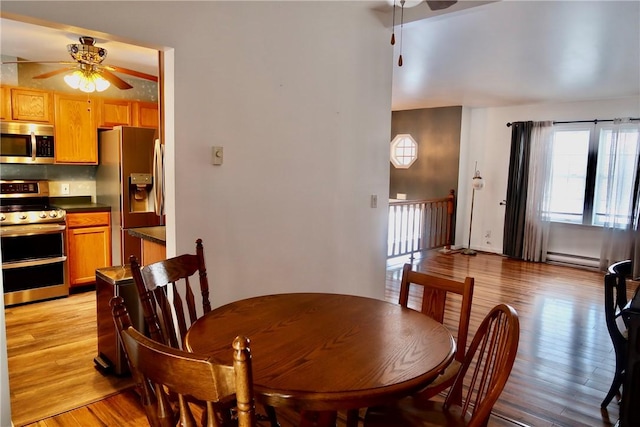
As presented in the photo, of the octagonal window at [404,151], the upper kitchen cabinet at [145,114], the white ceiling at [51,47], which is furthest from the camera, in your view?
the octagonal window at [404,151]

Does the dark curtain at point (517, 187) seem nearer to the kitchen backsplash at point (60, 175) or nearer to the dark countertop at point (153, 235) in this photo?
the dark countertop at point (153, 235)

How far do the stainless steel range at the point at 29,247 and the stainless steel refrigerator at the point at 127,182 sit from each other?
0.49 meters

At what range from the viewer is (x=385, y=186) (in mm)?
3633

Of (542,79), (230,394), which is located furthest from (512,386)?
(542,79)

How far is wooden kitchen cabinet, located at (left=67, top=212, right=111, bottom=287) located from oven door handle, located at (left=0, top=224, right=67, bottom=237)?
13cm

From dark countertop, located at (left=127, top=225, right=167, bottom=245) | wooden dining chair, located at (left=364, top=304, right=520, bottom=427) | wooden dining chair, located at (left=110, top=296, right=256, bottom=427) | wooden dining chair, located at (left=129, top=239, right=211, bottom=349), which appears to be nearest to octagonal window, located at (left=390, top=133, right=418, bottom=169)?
dark countertop, located at (left=127, top=225, right=167, bottom=245)

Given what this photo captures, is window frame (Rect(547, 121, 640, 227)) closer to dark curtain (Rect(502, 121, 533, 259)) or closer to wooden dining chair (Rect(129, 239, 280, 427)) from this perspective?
dark curtain (Rect(502, 121, 533, 259))

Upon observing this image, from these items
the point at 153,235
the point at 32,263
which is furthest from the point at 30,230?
the point at 153,235

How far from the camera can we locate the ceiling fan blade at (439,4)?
266 cm

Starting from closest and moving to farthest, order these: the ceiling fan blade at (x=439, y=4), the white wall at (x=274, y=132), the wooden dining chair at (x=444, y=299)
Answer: the wooden dining chair at (x=444, y=299)
the white wall at (x=274, y=132)
the ceiling fan blade at (x=439, y=4)

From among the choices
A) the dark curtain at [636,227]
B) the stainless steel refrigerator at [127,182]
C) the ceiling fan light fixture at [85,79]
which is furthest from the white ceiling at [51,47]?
the dark curtain at [636,227]

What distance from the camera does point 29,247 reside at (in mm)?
4105

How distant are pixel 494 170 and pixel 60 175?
622 centimetres

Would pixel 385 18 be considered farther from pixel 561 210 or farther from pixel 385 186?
pixel 561 210
